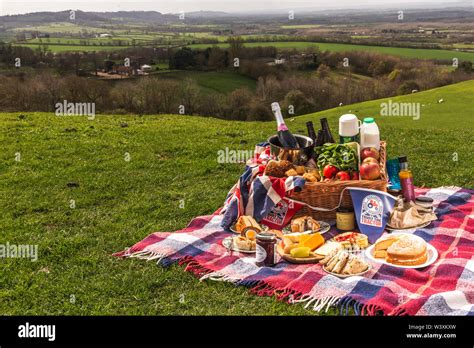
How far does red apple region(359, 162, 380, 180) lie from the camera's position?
6562 mm

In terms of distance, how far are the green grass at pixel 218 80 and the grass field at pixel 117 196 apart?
32626 mm

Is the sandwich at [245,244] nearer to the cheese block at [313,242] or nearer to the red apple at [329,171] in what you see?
the cheese block at [313,242]

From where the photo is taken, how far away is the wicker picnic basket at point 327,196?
6.46 metres

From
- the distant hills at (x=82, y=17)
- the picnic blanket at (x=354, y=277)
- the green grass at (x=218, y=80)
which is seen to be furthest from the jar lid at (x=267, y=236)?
the green grass at (x=218, y=80)

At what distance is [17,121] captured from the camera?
51.2 ft

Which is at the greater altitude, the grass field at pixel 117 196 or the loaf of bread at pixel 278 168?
the loaf of bread at pixel 278 168

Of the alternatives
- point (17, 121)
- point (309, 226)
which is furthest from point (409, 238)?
point (17, 121)

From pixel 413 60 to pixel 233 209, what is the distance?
45142 millimetres

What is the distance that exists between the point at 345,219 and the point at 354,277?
55.2 inches

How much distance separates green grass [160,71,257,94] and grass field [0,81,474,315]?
3263cm

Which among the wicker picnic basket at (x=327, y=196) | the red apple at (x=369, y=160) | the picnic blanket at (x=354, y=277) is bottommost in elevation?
the picnic blanket at (x=354, y=277)

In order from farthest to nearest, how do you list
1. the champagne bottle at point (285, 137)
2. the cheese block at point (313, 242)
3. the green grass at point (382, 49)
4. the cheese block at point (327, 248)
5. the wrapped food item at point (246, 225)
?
the green grass at point (382, 49) → the champagne bottle at point (285, 137) → the wrapped food item at point (246, 225) → the cheese block at point (313, 242) → the cheese block at point (327, 248)

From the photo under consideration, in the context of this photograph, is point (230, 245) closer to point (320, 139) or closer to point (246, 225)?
point (246, 225)

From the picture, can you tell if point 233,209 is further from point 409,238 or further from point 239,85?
point 239,85
